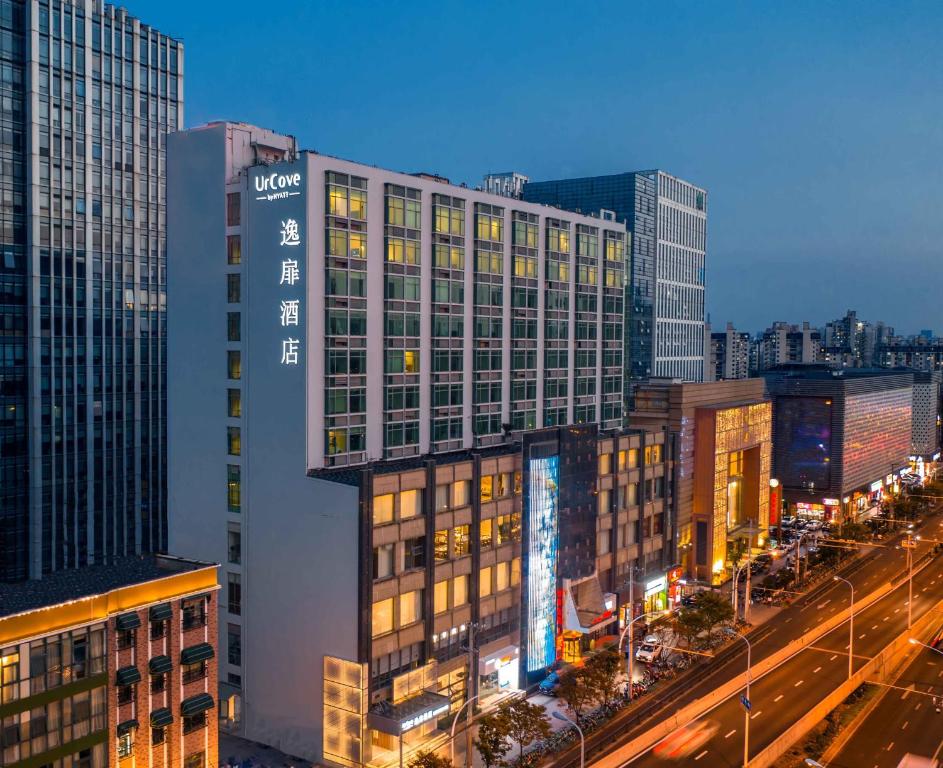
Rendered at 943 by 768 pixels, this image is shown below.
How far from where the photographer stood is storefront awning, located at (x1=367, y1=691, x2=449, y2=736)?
63.5 meters

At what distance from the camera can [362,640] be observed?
212 feet

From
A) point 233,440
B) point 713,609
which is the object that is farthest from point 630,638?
point 233,440

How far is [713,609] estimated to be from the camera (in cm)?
8888

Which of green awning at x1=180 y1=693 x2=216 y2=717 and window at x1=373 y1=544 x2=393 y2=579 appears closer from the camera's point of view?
green awning at x1=180 y1=693 x2=216 y2=717

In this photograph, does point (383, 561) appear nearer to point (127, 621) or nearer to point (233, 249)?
point (127, 621)

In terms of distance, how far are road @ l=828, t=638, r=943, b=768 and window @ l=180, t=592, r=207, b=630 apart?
4519cm

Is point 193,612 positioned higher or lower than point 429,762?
higher

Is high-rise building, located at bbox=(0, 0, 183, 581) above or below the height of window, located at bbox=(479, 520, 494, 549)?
above

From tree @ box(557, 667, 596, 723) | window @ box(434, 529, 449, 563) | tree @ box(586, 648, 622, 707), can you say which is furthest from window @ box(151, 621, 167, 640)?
tree @ box(586, 648, 622, 707)

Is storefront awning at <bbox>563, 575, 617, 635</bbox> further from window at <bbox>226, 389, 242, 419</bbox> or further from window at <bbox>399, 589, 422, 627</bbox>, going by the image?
window at <bbox>226, 389, 242, 419</bbox>

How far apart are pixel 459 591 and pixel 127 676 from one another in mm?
29445

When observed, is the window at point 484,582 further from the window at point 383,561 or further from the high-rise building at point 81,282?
the high-rise building at point 81,282

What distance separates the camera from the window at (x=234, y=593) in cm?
7138

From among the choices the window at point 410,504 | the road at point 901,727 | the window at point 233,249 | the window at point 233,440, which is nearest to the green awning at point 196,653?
the window at point 410,504
